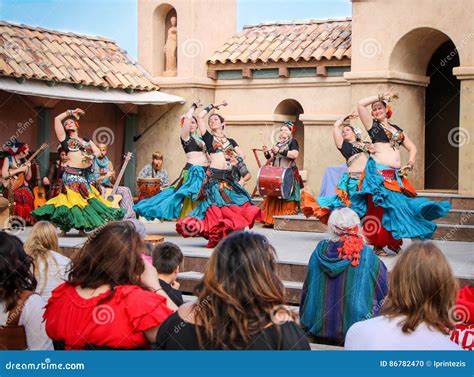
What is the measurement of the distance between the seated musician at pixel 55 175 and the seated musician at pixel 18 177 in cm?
30

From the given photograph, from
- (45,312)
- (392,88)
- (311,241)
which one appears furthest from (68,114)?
(45,312)

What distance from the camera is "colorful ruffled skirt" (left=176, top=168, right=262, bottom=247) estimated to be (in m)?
11.7

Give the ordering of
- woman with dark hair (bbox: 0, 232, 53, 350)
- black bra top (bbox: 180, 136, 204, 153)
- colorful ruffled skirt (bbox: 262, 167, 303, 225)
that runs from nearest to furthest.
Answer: woman with dark hair (bbox: 0, 232, 53, 350), black bra top (bbox: 180, 136, 204, 153), colorful ruffled skirt (bbox: 262, 167, 303, 225)

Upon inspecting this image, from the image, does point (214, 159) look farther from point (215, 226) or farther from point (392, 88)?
point (392, 88)

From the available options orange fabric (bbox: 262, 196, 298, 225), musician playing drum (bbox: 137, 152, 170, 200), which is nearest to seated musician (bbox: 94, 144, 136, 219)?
musician playing drum (bbox: 137, 152, 170, 200)

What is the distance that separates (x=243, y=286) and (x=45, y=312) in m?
1.06

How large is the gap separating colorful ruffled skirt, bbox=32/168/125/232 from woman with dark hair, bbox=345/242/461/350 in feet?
28.4

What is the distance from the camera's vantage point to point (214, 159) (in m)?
12.2

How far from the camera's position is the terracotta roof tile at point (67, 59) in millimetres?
15109

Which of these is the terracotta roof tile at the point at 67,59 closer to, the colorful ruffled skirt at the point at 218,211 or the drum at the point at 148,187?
the drum at the point at 148,187

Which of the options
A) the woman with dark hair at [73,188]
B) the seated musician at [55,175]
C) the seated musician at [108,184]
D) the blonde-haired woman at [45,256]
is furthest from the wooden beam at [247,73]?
the blonde-haired woman at [45,256]

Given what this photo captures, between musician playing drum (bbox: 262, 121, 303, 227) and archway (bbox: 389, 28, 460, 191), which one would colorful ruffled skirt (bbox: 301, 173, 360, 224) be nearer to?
musician playing drum (bbox: 262, 121, 303, 227)

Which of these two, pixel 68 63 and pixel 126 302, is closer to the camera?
pixel 126 302

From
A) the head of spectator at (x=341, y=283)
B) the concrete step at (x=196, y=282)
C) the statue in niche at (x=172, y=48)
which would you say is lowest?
the concrete step at (x=196, y=282)
